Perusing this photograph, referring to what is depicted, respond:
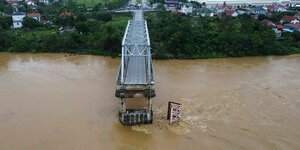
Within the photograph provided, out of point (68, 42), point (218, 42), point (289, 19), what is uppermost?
point (289, 19)

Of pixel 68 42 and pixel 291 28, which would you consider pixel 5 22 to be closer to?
pixel 68 42

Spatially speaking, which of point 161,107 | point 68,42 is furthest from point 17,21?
point 161,107

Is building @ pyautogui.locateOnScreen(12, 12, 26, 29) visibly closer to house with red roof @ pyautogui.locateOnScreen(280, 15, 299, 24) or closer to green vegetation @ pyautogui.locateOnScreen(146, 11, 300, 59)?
green vegetation @ pyautogui.locateOnScreen(146, 11, 300, 59)

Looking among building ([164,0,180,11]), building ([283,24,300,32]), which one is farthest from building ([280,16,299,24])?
building ([164,0,180,11])

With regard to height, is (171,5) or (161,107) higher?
(171,5)

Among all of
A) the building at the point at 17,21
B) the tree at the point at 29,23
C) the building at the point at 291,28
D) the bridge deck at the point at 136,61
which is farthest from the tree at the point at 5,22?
the building at the point at 291,28

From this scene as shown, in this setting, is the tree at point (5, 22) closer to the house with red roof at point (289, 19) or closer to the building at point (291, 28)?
the building at point (291, 28)

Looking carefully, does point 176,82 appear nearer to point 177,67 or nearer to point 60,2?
point 177,67
